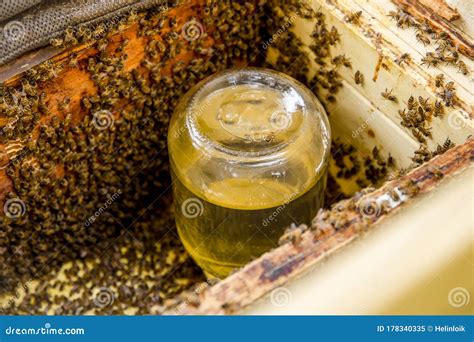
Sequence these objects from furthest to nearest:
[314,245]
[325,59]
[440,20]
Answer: [325,59]
[440,20]
[314,245]

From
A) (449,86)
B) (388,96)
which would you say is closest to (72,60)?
(388,96)

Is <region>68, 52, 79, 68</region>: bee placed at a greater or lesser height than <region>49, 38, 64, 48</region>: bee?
lesser

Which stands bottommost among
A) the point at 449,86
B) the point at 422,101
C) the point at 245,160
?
the point at 245,160

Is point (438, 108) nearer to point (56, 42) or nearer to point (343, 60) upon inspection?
point (343, 60)

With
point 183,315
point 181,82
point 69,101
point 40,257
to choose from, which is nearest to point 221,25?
point 181,82

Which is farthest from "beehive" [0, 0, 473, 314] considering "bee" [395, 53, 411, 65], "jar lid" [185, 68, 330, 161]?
"jar lid" [185, 68, 330, 161]

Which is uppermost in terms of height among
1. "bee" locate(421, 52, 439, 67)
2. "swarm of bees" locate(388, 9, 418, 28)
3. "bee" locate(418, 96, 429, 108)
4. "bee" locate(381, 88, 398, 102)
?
"swarm of bees" locate(388, 9, 418, 28)

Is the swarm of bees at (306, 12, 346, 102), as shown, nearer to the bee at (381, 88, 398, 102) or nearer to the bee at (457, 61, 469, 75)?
the bee at (381, 88, 398, 102)

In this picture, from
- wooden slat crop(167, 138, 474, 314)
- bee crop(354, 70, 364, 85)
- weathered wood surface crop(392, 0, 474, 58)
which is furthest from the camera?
bee crop(354, 70, 364, 85)
